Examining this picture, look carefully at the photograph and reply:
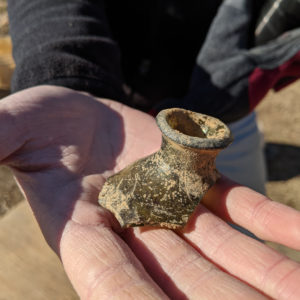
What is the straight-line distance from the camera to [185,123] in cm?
169

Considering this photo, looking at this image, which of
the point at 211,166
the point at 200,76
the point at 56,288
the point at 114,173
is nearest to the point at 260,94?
the point at 200,76

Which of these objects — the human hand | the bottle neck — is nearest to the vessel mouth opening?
the bottle neck

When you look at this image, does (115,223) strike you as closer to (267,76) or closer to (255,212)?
(255,212)

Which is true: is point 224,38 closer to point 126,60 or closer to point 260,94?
point 260,94

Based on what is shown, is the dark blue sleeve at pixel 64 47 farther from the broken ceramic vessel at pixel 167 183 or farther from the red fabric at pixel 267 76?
the red fabric at pixel 267 76

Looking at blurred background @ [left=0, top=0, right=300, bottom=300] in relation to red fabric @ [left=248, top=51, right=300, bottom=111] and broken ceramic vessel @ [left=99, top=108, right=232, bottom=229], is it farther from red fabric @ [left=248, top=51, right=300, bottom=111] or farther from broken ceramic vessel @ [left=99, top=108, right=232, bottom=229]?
red fabric @ [left=248, top=51, right=300, bottom=111]

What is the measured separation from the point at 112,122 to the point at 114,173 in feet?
1.10

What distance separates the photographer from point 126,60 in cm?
284

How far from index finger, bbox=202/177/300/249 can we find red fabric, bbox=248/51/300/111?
96 centimetres

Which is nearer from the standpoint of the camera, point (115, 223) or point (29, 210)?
point (115, 223)

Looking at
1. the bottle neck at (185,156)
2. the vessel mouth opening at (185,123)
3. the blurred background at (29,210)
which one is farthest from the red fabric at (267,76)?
the blurred background at (29,210)

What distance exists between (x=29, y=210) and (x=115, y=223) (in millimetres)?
1148

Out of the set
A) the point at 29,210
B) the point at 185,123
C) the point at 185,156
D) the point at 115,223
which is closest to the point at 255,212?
the point at 185,156

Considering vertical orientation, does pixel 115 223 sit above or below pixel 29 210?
above
